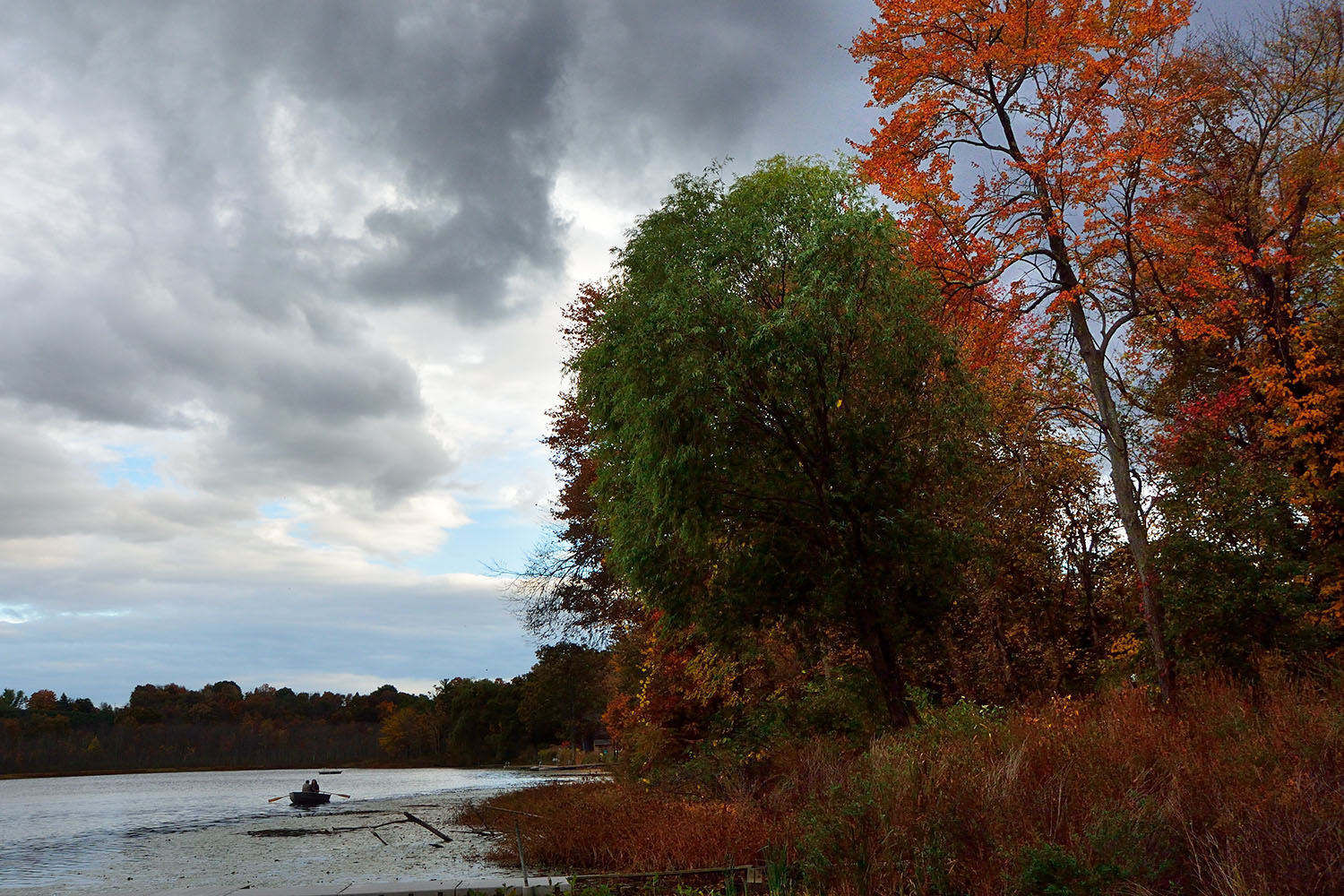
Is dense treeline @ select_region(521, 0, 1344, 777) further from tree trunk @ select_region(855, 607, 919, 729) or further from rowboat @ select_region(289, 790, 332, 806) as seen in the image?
rowboat @ select_region(289, 790, 332, 806)

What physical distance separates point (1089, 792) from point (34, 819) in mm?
54988

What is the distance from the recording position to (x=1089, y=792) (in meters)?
8.84

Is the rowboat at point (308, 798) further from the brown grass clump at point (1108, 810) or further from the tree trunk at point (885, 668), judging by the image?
the brown grass clump at point (1108, 810)

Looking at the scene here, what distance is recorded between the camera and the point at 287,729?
483 feet

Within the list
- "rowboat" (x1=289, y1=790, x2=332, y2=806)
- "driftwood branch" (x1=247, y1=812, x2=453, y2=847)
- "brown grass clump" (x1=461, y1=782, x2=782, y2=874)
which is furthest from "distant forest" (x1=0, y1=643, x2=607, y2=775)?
"brown grass clump" (x1=461, y1=782, x2=782, y2=874)

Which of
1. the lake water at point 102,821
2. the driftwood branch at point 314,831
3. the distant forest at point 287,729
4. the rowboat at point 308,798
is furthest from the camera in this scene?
the distant forest at point 287,729

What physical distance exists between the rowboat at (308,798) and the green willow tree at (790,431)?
1407 inches

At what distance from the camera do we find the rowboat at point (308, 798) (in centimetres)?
4772

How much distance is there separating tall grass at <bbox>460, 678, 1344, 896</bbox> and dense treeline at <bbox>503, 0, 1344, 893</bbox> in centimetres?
276

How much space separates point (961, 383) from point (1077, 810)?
11985mm

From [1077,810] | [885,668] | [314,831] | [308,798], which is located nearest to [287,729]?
[308,798]

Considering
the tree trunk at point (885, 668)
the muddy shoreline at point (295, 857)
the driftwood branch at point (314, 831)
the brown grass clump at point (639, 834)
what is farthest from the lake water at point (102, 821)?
the tree trunk at point (885, 668)

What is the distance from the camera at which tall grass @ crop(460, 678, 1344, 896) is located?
7.02 metres

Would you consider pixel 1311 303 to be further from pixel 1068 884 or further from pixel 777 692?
pixel 1068 884
